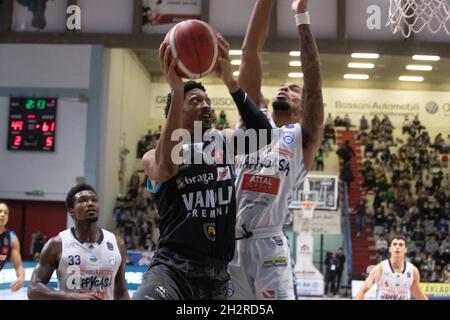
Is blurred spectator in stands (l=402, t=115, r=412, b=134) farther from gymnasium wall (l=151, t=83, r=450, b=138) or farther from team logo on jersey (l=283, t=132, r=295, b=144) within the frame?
team logo on jersey (l=283, t=132, r=295, b=144)

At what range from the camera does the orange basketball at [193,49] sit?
302cm

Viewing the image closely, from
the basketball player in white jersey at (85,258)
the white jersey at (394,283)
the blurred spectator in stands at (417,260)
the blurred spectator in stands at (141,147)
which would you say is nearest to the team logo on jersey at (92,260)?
the basketball player in white jersey at (85,258)

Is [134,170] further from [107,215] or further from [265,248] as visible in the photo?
[265,248]

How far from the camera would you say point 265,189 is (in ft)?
11.3

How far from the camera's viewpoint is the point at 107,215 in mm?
13039

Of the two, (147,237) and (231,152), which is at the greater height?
(231,152)

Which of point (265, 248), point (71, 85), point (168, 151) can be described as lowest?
point (265, 248)

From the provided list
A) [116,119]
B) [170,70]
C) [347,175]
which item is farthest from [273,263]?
[347,175]

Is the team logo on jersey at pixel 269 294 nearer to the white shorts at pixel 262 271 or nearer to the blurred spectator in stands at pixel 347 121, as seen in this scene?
the white shorts at pixel 262 271

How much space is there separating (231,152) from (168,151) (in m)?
0.48

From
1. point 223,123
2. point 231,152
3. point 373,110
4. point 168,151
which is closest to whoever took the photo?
point 168,151

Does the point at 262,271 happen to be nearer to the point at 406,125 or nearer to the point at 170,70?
the point at 170,70

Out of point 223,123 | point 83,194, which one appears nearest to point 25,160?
point 223,123

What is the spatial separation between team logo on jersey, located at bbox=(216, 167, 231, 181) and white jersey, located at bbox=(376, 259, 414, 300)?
461 centimetres
